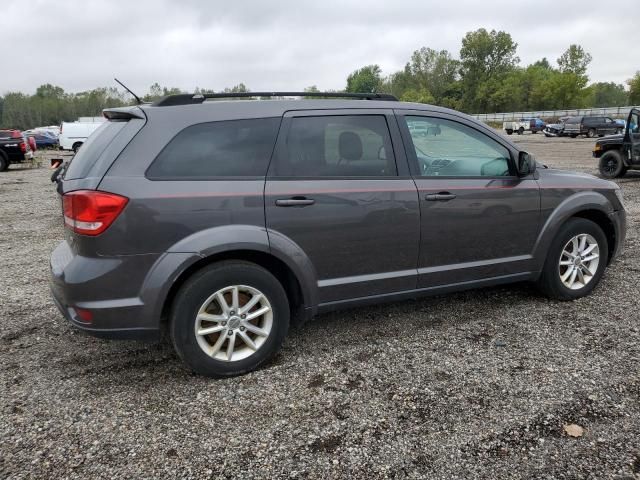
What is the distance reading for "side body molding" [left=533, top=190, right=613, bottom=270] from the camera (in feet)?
13.9

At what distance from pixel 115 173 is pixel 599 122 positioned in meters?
43.1

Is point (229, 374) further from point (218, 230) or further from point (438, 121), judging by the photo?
point (438, 121)

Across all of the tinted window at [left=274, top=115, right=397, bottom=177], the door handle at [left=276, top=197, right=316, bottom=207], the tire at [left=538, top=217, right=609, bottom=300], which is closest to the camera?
the door handle at [left=276, top=197, right=316, bottom=207]

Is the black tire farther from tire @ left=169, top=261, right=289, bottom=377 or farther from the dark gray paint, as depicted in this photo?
tire @ left=169, top=261, right=289, bottom=377

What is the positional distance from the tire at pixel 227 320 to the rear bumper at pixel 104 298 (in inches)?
7.9

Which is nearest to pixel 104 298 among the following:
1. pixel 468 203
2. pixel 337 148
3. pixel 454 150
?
pixel 337 148

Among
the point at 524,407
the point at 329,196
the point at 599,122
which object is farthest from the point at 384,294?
the point at 599,122

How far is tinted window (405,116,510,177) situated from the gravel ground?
122cm

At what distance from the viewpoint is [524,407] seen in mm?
2926

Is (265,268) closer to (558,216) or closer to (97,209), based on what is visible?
(97,209)

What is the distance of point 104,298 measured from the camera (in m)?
2.97

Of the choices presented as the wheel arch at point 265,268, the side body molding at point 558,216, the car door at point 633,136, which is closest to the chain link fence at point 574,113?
the car door at point 633,136

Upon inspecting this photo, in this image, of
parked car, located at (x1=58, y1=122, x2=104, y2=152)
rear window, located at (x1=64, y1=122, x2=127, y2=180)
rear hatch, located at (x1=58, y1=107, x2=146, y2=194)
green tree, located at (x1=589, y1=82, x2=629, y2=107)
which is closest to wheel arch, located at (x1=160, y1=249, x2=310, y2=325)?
rear hatch, located at (x1=58, y1=107, x2=146, y2=194)

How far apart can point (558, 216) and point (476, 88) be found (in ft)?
331
